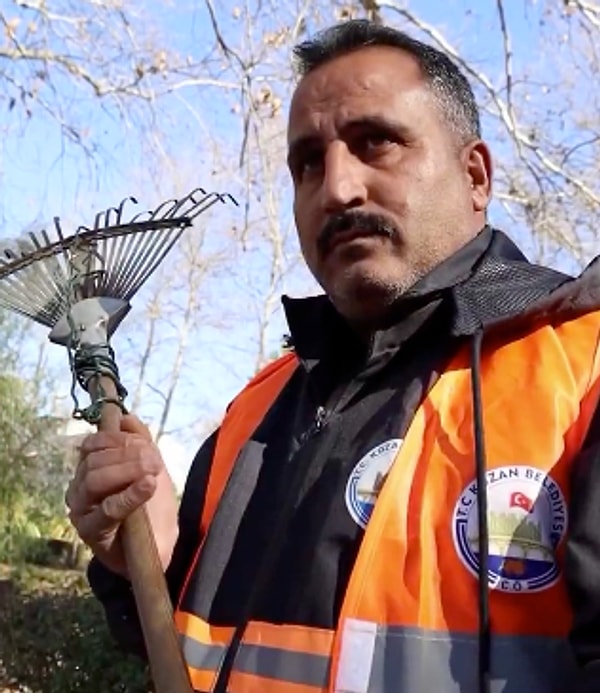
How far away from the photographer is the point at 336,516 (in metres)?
1.50

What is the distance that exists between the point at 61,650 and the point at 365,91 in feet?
15.9

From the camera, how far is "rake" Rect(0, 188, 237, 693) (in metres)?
1.64

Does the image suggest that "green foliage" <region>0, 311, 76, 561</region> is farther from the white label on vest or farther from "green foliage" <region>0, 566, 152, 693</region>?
the white label on vest

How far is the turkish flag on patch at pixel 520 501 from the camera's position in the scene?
1.33 m

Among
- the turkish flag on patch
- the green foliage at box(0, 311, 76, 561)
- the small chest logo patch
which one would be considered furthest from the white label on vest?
the green foliage at box(0, 311, 76, 561)

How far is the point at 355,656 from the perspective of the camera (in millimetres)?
1378

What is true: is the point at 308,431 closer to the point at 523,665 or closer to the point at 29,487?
the point at 523,665

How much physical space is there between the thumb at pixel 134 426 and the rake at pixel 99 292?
0.01 m

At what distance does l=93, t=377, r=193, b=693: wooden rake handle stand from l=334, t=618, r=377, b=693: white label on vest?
0.85 feet

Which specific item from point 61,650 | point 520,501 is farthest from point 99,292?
point 61,650

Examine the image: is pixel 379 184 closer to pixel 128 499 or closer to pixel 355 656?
pixel 128 499

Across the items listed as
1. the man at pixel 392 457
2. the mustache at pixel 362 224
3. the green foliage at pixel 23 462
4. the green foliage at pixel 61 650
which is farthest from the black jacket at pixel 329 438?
the green foliage at pixel 23 462

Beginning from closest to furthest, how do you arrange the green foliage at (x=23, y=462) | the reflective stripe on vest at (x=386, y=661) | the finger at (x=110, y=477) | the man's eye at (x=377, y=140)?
the reflective stripe on vest at (x=386, y=661) → the finger at (x=110, y=477) → the man's eye at (x=377, y=140) → the green foliage at (x=23, y=462)

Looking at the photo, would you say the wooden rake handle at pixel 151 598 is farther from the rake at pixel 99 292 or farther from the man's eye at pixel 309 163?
the man's eye at pixel 309 163
